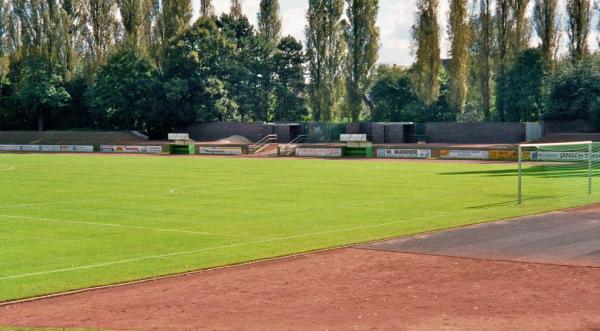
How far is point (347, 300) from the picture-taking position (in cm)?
1517

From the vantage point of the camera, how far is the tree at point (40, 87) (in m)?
110

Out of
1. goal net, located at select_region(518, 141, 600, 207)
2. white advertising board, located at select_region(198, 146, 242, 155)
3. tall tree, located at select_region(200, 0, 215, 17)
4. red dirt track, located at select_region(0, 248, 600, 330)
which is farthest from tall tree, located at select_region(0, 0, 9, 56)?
red dirt track, located at select_region(0, 248, 600, 330)

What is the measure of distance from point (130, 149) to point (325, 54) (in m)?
27.9

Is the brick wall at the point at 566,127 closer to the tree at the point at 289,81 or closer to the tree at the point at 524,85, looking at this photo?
the tree at the point at 524,85

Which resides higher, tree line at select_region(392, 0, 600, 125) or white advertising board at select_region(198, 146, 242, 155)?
tree line at select_region(392, 0, 600, 125)

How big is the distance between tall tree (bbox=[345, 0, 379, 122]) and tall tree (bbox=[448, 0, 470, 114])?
39.1ft

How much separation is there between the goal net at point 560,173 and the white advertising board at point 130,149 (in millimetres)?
45901

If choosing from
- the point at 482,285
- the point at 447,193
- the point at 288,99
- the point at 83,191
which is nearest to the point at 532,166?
the point at 447,193

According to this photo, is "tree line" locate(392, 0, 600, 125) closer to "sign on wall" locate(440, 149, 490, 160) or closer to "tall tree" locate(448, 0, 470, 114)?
"tall tree" locate(448, 0, 470, 114)

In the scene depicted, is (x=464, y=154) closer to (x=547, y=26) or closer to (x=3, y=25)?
(x=547, y=26)

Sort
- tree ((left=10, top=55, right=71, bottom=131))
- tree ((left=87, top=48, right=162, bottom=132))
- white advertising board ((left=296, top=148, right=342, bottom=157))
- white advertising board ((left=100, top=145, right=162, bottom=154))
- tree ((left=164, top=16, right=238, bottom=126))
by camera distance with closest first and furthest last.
Result: white advertising board ((left=296, top=148, right=342, bottom=157)) → white advertising board ((left=100, top=145, right=162, bottom=154)) → tree ((left=164, top=16, right=238, bottom=126)) → tree ((left=87, top=48, right=162, bottom=132)) → tree ((left=10, top=55, right=71, bottom=131))

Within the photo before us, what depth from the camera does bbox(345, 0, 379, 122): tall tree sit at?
327 feet

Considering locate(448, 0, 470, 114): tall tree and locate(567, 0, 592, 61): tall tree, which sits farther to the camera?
locate(448, 0, 470, 114): tall tree

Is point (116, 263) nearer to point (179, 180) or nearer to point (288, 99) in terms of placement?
point (179, 180)
